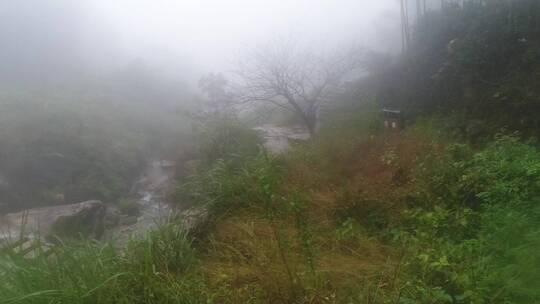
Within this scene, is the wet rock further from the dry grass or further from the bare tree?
the dry grass

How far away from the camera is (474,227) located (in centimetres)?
301

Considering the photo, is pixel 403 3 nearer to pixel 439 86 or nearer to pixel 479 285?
pixel 439 86

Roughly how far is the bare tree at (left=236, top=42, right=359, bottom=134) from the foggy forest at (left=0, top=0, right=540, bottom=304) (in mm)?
49

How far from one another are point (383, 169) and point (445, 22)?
14.7 ft

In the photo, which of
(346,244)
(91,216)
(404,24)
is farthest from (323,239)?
(404,24)

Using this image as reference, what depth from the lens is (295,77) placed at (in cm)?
915

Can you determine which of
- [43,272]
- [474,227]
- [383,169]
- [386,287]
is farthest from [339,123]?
[43,272]

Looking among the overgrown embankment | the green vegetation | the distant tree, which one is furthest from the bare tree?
the green vegetation

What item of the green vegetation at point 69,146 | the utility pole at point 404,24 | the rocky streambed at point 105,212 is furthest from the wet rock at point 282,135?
the green vegetation at point 69,146

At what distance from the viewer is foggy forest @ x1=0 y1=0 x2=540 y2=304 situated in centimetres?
252

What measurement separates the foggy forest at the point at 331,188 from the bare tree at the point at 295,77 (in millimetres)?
49

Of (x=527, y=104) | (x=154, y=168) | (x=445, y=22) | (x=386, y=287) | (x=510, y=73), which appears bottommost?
(x=154, y=168)

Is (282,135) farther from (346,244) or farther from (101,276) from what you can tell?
(101,276)

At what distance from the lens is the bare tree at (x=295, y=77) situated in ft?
29.7
